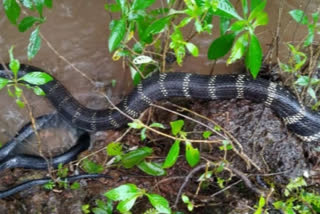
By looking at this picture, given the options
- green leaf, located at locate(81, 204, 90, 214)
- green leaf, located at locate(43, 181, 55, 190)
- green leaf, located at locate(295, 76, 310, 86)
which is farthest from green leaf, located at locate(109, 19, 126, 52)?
green leaf, located at locate(43, 181, 55, 190)

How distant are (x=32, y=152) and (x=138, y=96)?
167 centimetres

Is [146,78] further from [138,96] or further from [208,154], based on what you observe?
[208,154]

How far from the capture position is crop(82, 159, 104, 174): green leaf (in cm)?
440

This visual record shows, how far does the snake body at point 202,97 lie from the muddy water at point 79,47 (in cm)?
40

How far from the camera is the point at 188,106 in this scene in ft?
15.6

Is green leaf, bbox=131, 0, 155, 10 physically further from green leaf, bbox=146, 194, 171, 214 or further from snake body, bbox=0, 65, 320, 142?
snake body, bbox=0, 65, 320, 142

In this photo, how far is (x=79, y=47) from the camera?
543cm

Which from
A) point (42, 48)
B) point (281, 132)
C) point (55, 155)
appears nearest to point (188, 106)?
point (281, 132)

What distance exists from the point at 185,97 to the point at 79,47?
1.81 metres

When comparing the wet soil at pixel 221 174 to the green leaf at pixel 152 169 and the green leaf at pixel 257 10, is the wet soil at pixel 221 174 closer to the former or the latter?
the green leaf at pixel 152 169

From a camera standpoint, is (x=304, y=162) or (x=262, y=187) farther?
(x=304, y=162)

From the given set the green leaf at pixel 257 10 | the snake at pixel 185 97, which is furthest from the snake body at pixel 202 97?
the green leaf at pixel 257 10

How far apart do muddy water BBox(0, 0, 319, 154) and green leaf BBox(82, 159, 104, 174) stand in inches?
41.8

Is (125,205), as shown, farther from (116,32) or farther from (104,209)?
(116,32)
